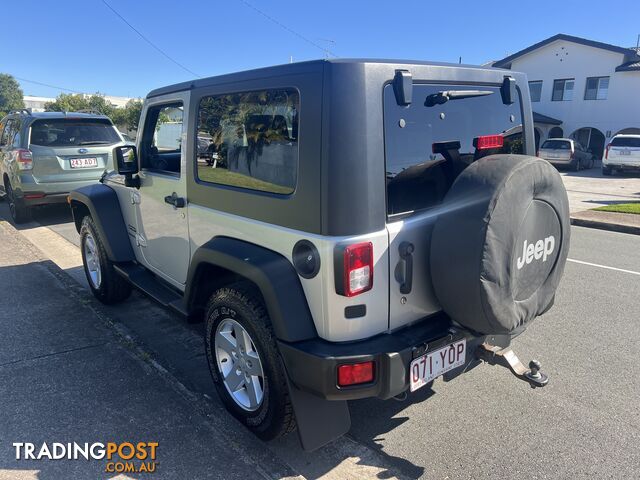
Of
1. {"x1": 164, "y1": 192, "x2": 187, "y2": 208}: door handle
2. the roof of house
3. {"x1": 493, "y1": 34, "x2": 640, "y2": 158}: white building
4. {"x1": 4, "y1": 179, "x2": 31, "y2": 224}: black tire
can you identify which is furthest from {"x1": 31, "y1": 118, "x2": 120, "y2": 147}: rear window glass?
the roof of house

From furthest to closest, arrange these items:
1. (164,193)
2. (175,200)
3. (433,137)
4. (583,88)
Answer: (583,88) < (164,193) < (175,200) < (433,137)

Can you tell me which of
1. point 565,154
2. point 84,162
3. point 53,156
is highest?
point 53,156

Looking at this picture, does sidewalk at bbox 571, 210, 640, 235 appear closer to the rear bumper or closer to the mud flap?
the rear bumper

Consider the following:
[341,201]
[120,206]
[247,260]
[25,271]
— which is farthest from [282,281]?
[25,271]

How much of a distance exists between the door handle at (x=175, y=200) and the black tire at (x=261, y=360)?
0.79 m

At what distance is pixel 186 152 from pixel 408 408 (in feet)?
7.33

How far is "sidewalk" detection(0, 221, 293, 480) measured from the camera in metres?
2.49

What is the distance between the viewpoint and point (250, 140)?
2674 mm

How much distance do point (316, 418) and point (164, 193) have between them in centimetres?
203

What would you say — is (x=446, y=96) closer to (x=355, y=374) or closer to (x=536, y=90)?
(x=355, y=374)

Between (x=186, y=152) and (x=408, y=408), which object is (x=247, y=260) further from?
(x=408, y=408)

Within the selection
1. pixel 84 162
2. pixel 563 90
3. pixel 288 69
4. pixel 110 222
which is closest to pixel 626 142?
pixel 563 90

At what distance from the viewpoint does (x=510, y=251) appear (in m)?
2.20

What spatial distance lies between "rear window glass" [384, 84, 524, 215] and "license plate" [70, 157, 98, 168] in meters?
7.32
